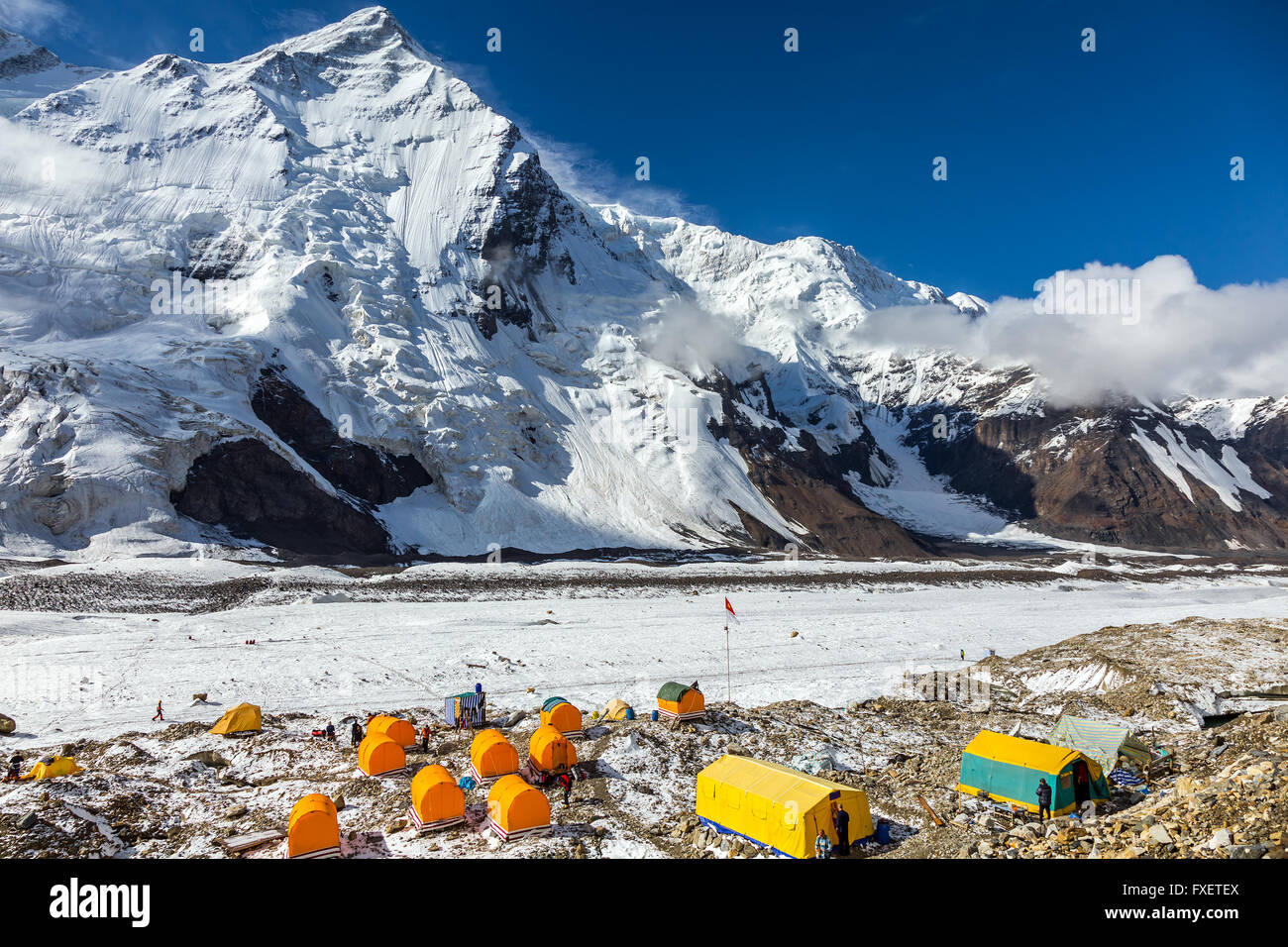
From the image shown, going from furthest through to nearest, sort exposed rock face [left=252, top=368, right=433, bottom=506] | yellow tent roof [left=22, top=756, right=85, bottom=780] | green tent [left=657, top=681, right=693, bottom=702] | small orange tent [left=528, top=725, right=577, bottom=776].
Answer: exposed rock face [left=252, top=368, right=433, bottom=506], green tent [left=657, top=681, right=693, bottom=702], small orange tent [left=528, top=725, right=577, bottom=776], yellow tent roof [left=22, top=756, right=85, bottom=780]

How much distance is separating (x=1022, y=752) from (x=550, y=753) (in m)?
10.7

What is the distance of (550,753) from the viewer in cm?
1716

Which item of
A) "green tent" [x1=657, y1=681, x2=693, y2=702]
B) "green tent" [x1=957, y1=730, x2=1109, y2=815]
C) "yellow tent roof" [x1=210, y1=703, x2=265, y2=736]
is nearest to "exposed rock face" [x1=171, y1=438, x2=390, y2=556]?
"yellow tent roof" [x1=210, y1=703, x2=265, y2=736]

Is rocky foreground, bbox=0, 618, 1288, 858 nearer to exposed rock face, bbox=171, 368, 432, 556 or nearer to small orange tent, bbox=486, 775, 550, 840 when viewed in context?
small orange tent, bbox=486, 775, 550, 840

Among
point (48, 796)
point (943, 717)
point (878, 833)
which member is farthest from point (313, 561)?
point (878, 833)

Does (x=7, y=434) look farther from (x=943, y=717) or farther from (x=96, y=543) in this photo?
(x=943, y=717)

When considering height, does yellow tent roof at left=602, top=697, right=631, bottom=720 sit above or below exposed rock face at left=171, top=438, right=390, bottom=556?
below

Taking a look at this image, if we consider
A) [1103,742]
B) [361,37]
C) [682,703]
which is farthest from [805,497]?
[361,37]

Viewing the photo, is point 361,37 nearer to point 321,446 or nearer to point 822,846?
point 321,446

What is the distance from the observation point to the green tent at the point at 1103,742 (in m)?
16.5

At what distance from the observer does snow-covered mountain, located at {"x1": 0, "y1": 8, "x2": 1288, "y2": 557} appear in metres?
60.2

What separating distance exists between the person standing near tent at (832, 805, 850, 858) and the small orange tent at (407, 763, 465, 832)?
743cm

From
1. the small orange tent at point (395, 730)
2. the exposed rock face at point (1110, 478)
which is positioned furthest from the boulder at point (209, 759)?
the exposed rock face at point (1110, 478)
